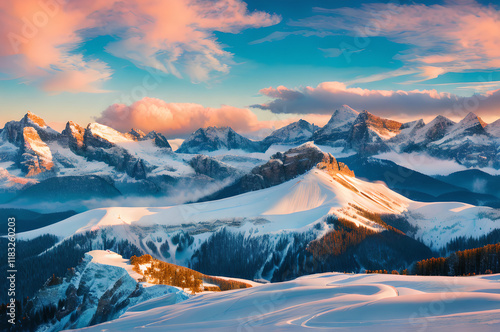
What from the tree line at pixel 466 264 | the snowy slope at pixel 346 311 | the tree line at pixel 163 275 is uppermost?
the snowy slope at pixel 346 311

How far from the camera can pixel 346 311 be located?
38.0m

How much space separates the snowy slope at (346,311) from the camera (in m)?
32.8

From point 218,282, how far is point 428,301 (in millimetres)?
131542

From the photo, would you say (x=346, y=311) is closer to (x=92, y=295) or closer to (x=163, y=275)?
(x=163, y=275)

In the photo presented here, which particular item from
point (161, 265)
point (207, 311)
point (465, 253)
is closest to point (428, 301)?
point (207, 311)

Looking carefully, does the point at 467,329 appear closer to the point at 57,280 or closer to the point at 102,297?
the point at 102,297

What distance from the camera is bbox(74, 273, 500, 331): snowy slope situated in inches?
1289

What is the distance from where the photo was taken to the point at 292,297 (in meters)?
50.7

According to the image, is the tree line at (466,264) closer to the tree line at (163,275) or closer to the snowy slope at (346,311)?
the tree line at (163,275)

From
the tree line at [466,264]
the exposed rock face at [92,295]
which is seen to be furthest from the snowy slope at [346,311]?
the tree line at [466,264]

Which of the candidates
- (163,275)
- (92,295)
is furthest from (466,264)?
(92,295)

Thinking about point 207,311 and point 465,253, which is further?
point 465,253

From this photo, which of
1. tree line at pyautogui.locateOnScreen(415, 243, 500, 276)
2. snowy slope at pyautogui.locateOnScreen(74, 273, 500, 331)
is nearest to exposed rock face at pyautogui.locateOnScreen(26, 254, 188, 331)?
snowy slope at pyautogui.locateOnScreen(74, 273, 500, 331)

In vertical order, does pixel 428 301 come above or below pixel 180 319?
above
